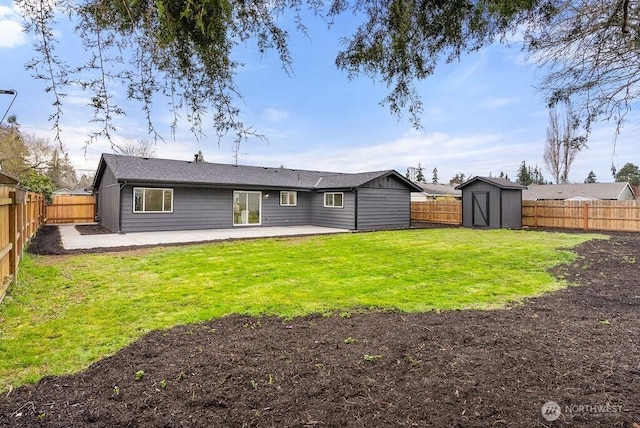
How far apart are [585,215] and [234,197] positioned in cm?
1678

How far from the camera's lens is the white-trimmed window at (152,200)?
46.7ft

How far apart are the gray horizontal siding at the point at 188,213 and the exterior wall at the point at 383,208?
250 inches

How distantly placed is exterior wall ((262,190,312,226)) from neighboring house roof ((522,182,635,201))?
23875 millimetres

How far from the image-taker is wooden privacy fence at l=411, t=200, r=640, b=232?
15.5 meters

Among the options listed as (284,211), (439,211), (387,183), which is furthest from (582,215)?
(284,211)

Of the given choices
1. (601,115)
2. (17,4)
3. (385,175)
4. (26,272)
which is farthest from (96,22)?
(385,175)

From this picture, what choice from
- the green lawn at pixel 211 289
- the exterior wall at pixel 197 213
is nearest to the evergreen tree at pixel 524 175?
the exterior wall at pixel 197 213

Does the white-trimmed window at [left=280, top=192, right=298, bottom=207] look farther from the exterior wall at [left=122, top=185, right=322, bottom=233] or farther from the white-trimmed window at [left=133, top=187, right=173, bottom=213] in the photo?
the white-trimmed window at [left=133, top=187, right=173, bottom=213]

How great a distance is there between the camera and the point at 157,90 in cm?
206

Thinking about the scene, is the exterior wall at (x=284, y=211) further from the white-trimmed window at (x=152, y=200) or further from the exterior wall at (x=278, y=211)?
the white-trimmed window at (x=152, y=200)

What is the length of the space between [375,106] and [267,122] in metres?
0.97

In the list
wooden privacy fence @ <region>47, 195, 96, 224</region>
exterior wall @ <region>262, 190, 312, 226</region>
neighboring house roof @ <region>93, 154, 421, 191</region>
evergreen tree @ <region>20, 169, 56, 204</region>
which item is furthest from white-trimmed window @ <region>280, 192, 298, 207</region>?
evergreen tree @ <region>20, 169, 56, 204</region>

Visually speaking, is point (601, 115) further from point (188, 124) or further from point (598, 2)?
point (188, 124)

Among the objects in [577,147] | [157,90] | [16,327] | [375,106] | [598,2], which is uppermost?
[598,2]
